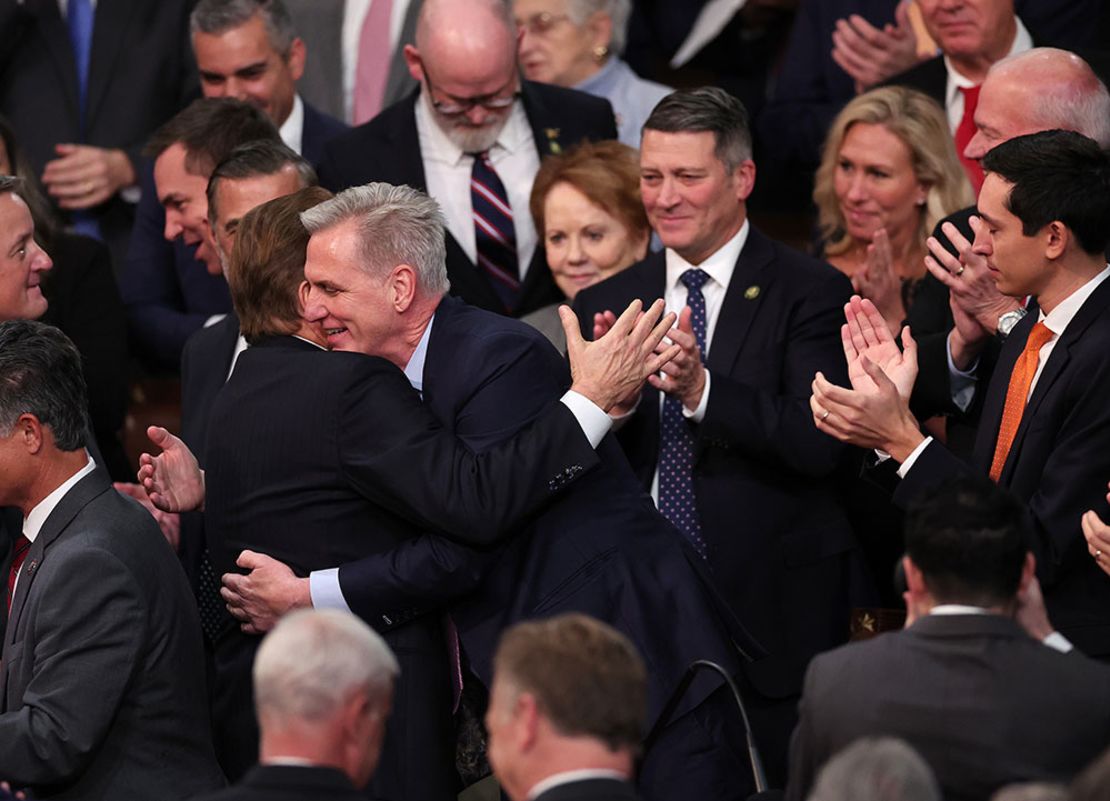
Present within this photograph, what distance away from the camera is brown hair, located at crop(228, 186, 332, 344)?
4.70 m

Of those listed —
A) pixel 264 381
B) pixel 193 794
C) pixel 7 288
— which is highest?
pixel 264 381

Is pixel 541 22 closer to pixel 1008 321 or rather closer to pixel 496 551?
pixel 1008 321

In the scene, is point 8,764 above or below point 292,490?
below

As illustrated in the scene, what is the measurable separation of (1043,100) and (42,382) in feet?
9.21

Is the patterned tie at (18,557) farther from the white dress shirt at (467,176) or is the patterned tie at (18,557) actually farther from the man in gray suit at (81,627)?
the white dress shirt at (467,176)

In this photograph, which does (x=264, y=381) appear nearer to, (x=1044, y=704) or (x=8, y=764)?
(x=8, y=764)

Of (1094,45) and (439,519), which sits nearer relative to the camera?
(439,519)

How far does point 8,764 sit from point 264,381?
1037 mm

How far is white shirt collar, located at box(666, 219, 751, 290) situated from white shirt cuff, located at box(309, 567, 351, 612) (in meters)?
1.58

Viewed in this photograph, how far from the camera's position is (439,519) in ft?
14.4

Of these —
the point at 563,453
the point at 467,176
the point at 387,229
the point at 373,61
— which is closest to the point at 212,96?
the point at 467,176

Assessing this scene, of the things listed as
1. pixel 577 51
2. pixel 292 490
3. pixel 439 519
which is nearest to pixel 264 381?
pixel 292 490

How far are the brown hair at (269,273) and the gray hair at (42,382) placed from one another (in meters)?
0.43

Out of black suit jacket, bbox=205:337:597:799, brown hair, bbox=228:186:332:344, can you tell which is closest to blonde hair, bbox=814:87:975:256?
black suit jacket, bbox=205:337:597:799
